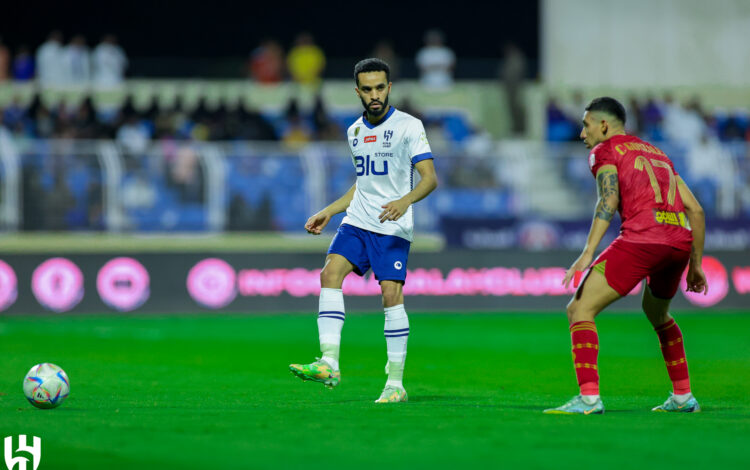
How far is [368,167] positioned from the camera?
8.29 metres

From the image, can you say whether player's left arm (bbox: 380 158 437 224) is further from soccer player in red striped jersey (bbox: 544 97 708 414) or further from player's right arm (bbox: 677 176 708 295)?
player's right arm (bbox: 677 176 708 295)

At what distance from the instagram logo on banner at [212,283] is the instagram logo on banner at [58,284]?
1849 mm

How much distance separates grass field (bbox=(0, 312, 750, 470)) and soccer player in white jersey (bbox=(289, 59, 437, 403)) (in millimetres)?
552

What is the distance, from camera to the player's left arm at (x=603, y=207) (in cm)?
686

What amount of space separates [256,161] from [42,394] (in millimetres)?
12553

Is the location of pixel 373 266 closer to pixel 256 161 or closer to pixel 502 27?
pixel 256 161

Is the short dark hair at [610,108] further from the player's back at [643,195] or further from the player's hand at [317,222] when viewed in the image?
the player's hand at [317,222]

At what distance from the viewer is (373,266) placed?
324 inches

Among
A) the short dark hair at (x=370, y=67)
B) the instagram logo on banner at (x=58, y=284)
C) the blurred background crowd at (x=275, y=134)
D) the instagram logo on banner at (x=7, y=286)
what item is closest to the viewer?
the short dark hair at (x=370, y=67)

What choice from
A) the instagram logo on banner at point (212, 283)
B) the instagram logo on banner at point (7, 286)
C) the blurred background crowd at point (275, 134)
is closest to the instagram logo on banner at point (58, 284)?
the instagram logo on banner at point (7, 286)

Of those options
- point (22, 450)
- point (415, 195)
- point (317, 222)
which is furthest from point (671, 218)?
point (22, 450)

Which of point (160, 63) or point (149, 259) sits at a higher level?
point (160, 63)

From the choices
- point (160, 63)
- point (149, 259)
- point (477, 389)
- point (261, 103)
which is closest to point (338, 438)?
point (477, 389)

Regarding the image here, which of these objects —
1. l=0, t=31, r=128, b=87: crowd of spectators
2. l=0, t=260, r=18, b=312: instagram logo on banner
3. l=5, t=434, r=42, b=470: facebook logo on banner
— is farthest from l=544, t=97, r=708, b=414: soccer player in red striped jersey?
l=0, t=31, r=128, b=87: crowd of spectators
